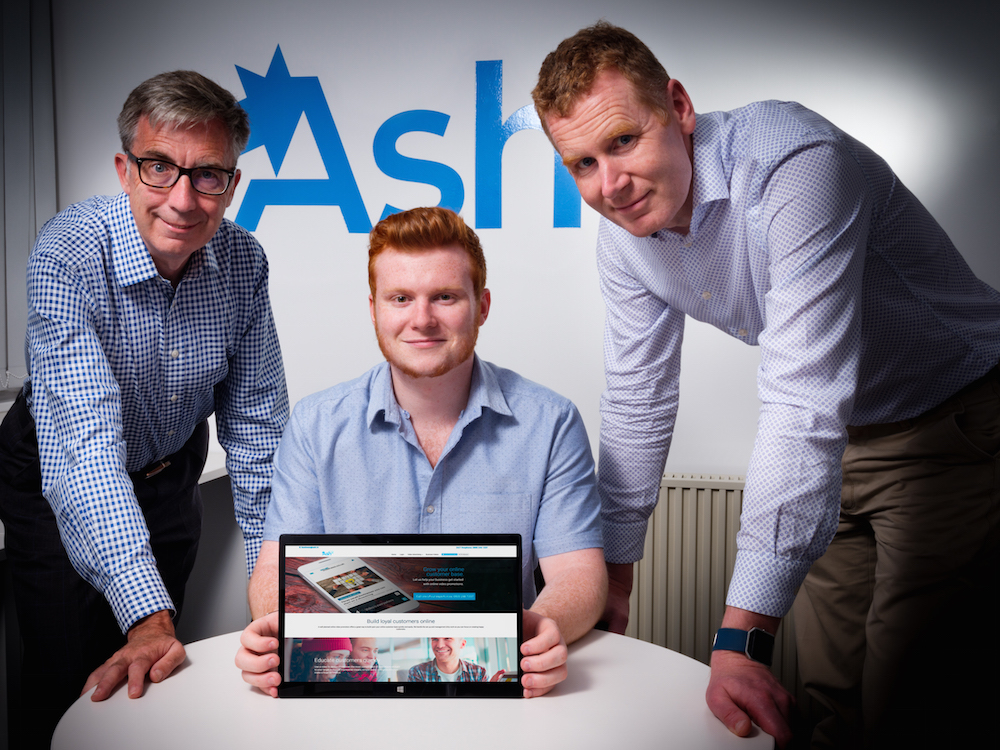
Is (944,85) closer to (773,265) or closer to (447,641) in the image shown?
(773,265)

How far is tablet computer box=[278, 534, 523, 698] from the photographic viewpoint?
111 cm

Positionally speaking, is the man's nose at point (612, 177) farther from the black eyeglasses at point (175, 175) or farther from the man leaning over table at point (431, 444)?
the black eyeglasses at point (175, 175)

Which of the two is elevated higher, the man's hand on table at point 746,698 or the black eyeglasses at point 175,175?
the black eyeglasses at point 175,175

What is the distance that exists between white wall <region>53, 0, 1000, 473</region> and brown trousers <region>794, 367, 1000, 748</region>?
1208mm

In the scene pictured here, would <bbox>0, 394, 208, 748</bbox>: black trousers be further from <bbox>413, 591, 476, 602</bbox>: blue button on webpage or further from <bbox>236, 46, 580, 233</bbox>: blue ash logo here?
<bbox>236, 46, 580, 233</bbox>: blue ash logo

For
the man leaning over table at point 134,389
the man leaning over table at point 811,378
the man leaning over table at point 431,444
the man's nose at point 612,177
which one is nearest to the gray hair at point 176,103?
the man leaning over table at point 134,389

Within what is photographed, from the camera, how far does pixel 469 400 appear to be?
162cm

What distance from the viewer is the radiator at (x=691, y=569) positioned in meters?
2.95

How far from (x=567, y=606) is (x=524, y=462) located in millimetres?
333

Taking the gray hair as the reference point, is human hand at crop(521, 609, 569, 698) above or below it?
below

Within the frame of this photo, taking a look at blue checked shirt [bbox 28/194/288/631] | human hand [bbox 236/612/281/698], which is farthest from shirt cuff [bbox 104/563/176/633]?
human hand [bbox 236/612/281/698]

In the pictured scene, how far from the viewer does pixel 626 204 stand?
1.46m

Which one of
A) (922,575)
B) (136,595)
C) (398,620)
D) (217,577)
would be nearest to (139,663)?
(136,595)

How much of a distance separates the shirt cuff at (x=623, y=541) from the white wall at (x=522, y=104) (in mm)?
1285
